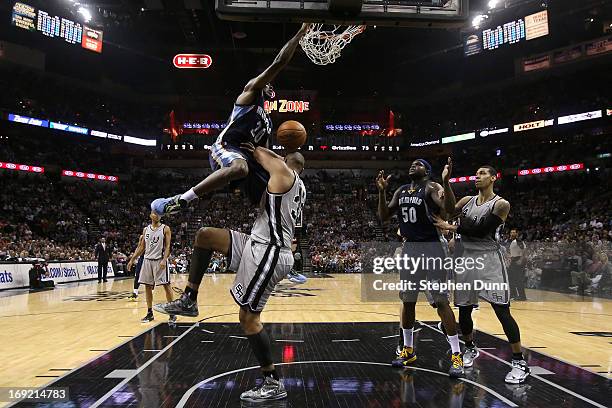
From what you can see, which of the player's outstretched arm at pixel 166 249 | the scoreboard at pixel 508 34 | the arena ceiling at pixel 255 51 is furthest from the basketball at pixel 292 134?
the scoreboard at pixel 508 34

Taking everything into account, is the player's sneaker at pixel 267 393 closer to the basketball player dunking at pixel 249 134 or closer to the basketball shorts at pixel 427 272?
the basketball player dunking at pixel 249 134

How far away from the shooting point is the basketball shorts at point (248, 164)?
12.4 feet

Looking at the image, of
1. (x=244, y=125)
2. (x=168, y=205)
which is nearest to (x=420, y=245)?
(x=244, y=125)

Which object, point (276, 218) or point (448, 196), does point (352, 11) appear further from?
point (276, 218)

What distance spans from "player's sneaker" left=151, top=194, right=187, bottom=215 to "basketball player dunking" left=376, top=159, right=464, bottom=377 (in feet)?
8.63

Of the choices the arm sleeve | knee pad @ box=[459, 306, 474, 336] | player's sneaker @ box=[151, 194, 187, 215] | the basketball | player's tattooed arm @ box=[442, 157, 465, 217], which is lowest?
knee pad @ box=[459, 306, 474, 336]

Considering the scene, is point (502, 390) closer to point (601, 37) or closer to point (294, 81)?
point (601, 37)

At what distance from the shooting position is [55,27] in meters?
27.3

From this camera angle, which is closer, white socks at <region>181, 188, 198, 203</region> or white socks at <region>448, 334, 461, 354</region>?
white socks at <region>181, 188, 198, 203</region>

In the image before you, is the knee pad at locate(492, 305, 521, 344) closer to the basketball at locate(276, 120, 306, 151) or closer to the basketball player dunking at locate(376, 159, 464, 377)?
the basketball player dunking at locate(376, 159, 464, 377)

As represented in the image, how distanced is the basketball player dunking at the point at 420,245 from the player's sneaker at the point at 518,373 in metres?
0.53

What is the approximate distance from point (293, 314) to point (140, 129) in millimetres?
32037

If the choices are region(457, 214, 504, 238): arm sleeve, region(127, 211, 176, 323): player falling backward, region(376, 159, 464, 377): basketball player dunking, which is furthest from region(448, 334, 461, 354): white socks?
region(127, 211, 176, 323): player falling backward

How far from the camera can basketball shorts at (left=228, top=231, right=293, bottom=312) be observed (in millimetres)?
3984
